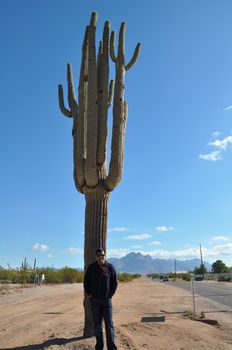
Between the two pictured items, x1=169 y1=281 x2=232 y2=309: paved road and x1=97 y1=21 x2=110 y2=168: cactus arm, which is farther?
x1=169 y1=281 x2=232 y2=309: paved road

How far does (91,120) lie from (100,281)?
3.86 m

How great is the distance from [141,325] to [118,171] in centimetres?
367

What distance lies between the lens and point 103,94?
31.9 ft

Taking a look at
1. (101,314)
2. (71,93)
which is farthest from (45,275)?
(101,314)

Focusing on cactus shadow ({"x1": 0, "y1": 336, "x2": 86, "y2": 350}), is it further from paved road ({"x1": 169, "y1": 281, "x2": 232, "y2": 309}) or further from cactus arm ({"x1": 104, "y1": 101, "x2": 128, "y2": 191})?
paved road ({"x1": 169, "y1": 281, "x2": 232, "y2": 309})

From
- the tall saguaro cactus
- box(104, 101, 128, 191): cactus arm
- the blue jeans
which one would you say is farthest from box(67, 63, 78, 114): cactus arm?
the blue jeans

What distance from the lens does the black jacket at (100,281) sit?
678 cm

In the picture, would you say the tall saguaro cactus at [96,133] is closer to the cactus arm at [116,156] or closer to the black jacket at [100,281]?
the cactus arm at [116,156]

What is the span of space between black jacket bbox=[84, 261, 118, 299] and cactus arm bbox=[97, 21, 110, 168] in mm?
3007

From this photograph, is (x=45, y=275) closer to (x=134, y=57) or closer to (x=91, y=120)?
(x=134, y=57)

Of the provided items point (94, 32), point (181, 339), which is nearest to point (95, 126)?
point (94, 32)

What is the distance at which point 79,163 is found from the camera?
942 cm

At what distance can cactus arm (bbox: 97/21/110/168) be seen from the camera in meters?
9.46

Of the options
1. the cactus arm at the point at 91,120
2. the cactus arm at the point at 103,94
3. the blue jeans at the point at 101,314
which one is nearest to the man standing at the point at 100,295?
the blue jeans at the point at 101,314
